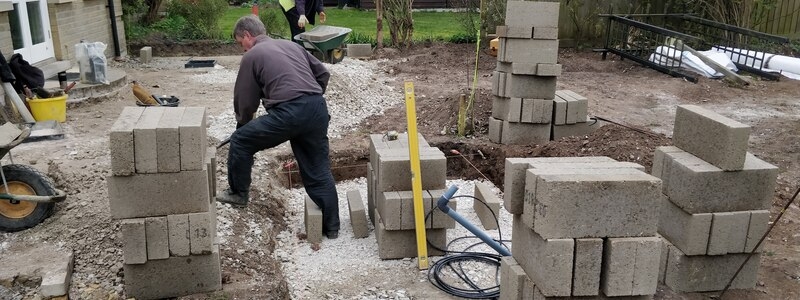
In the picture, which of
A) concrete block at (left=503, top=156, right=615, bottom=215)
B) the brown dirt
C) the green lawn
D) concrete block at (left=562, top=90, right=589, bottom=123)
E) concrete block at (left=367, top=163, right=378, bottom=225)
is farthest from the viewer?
the green lawn

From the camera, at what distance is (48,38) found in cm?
1009

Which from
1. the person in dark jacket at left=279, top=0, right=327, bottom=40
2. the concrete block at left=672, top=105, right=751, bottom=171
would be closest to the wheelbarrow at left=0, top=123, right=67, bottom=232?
the concrete block at left=672, top=105, right=751, bottom=171

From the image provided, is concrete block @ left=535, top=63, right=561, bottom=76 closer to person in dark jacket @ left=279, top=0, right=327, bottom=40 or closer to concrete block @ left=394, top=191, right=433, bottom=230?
concrete block @ left=394, top=191, right=433, bottom=230

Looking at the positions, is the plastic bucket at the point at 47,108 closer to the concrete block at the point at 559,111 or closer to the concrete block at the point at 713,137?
the concrete block at the point at 559,111

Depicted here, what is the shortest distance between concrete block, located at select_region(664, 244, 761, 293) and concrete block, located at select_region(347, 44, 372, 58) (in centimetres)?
1055

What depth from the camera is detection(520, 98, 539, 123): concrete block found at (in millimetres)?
7766

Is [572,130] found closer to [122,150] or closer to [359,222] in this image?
[359,222]

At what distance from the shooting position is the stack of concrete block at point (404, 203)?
16.6ft

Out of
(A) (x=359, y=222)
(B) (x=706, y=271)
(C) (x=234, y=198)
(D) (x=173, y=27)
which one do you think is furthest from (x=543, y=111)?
(D) (x=173, y=27)

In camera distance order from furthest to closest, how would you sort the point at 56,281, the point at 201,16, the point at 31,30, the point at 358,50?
1. the point at 201,16
2. the point at 358,50
3. the point at 31,30
4. the point at 56,281

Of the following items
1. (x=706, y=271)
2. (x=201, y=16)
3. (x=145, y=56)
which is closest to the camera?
(x=706, y=271)

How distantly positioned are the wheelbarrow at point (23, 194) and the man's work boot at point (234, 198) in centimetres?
117

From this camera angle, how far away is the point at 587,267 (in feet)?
11.4

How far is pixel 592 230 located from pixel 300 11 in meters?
8.99
